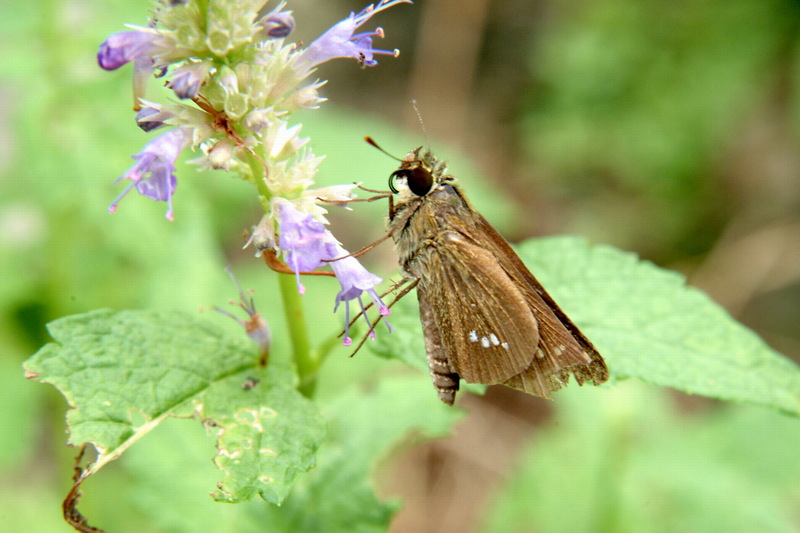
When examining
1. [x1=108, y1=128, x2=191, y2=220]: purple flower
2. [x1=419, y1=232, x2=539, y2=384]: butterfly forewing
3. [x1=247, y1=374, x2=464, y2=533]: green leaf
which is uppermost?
[x1=108, y1=128, x2=191, y2=220]: purple flower

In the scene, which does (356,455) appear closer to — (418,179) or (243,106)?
(418,179)

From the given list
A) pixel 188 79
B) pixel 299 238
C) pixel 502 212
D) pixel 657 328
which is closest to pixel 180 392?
pixel 299 238

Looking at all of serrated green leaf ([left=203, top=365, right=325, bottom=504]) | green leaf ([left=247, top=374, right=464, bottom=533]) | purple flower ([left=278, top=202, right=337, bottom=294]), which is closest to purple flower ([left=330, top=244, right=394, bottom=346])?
purple flower ([left=278, top=202, right=337, bottom=294])

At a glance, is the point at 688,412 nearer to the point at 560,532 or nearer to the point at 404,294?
the point at 560,532

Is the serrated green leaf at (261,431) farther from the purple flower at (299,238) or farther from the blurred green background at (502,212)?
the blurred green background at (502,212)

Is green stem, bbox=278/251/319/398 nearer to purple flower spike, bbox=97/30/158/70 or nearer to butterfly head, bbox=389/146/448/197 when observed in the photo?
butterfly head, bbox=389/146/448/197

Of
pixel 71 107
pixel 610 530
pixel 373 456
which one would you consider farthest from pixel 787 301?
pixel 71 107

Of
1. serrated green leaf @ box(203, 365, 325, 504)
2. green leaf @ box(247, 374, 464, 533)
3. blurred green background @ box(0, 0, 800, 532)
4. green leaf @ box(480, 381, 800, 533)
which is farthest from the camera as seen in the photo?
green leaf @ box(480, 381, 800, 533)

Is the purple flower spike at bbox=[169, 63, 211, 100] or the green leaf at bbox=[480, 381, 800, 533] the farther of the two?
the green leaf at bbox=[480, 381, 800, 533]
